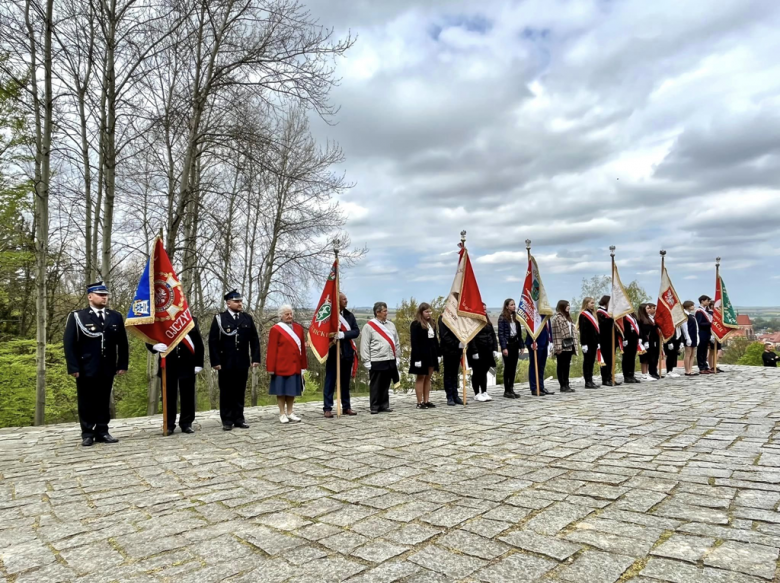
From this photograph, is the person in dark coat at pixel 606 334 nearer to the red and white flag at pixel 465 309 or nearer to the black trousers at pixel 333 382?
the red and white flag at pixel 465 309

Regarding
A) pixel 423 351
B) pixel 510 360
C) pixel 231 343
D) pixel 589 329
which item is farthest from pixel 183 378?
pixel 589 329

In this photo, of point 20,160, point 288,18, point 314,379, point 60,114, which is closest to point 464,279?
point 288,18

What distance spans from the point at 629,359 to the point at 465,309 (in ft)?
17.5

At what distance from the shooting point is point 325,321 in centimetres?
857

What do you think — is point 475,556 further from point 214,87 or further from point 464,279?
point 214,87

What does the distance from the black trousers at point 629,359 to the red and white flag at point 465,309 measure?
15.9ft

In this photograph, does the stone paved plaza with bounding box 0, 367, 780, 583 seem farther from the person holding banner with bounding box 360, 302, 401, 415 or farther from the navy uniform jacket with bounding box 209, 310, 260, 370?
the person holding banner with bounding box 360, 302, 401, 415

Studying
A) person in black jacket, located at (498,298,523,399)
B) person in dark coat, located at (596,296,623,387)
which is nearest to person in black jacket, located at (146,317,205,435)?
person in black jacket, located at (498,298,523,399)

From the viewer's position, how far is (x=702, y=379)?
13.0 metres

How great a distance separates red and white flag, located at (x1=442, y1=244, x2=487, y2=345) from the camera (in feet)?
32.6

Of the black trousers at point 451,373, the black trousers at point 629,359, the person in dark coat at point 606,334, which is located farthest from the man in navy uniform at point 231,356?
the black trousers at point 629,359

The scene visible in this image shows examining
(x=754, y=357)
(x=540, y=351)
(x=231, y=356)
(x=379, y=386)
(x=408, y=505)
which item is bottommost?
(x=754, y=357)

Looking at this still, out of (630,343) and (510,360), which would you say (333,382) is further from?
(630,343)

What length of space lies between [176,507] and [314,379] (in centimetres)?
2977
